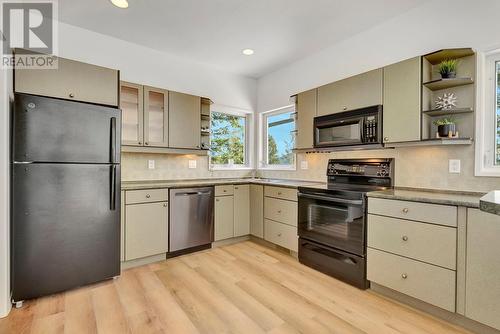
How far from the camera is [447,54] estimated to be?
212cm

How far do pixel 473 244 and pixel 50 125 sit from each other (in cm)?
329

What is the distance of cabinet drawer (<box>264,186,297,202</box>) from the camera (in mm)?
2997

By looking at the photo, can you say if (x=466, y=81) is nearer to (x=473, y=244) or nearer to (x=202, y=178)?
(x=473, y=244)

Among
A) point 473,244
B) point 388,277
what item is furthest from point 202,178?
point 473,244

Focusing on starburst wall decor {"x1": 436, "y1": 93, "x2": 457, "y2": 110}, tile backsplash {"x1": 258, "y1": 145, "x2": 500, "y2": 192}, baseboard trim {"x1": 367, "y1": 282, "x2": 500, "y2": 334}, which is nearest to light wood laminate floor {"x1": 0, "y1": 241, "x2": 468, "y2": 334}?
baseboard trim {"x1": 367, "y1": 282, "x2": 500, "y2": 334}

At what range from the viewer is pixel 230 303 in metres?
2.03

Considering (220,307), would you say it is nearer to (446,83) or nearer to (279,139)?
(446,83)

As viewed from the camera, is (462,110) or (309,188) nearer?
(462,110)

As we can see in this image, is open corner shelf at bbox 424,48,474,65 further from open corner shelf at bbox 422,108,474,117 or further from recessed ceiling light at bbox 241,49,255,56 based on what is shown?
recessed ceiling light at bbox 241,49,255,56

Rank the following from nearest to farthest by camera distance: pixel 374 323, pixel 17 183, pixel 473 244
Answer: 1. pixel 473 244
2. pixel 374 323
3. pixel 17 183

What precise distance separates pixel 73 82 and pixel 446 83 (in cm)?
335

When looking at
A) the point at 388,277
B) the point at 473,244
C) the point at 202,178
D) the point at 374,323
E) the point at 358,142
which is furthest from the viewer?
the point at 202,178

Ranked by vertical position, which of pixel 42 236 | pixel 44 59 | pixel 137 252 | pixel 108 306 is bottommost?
pixel 108 306

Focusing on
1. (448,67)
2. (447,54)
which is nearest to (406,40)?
(447,54)
